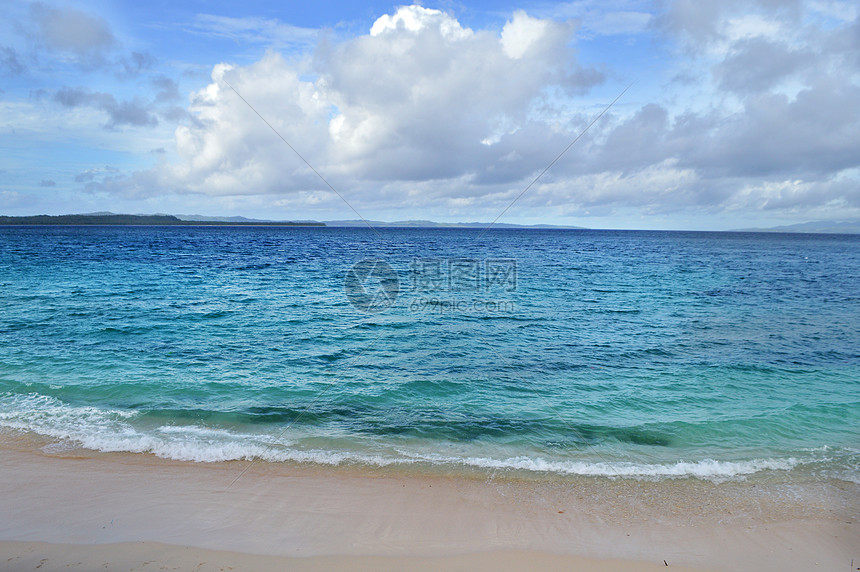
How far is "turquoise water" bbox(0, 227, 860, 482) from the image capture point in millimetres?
9070

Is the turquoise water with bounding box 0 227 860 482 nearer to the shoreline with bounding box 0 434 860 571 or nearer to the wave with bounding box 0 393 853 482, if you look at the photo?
the wave with bounding box 0 393 853 482

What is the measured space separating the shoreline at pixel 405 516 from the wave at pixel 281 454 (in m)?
0.31

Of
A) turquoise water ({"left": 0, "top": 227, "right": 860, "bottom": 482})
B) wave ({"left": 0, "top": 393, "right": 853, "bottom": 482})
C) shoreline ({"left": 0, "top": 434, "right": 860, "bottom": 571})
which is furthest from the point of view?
turquoise water ({"left": 0, "top": 227, "right": 860, "bottom": 482})

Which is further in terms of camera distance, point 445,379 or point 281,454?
point 445,379

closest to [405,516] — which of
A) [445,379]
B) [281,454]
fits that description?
[281,454]

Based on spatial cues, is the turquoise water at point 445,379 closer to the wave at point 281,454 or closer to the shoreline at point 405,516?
the wave at point 281,454

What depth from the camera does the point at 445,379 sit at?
1348cm

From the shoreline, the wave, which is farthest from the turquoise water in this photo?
the shoreline

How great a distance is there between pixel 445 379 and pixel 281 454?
587 centimetres

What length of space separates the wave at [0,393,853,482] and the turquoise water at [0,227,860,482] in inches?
1.7

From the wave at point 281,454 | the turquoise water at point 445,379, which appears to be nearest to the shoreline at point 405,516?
the wave at point 281,454

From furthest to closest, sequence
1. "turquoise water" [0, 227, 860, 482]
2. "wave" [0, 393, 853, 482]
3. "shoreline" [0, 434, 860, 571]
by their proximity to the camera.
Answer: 1. "turquoise water" [0, 227, 860, 482]
2. "wave" [0, 393, 853, 482]
3. "shoreline" [0, 434, 860, 571]

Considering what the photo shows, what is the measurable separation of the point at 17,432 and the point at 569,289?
2961cm

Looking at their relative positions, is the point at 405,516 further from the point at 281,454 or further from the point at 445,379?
the point at 445,379
